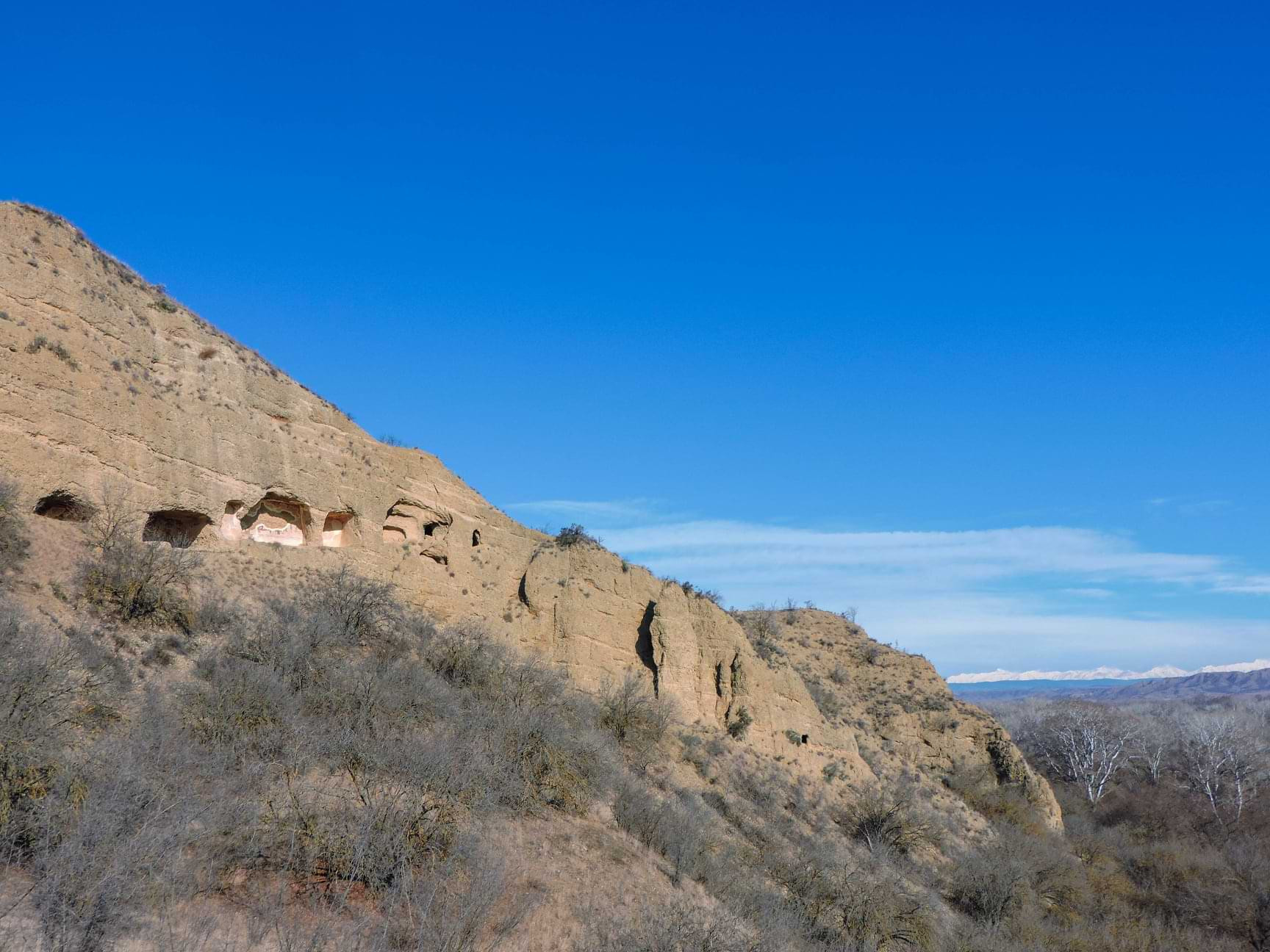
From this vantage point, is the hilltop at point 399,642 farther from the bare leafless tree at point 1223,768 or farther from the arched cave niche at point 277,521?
the bare leafless tree at point 1223,768

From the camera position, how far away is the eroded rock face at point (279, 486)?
1512cm

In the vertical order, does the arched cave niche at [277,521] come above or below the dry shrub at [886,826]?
above

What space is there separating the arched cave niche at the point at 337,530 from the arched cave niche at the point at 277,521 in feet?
2.03

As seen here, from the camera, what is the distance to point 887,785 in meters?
27.4

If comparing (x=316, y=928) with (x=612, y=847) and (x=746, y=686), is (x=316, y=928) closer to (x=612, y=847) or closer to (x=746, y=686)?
(x=612, y=847)

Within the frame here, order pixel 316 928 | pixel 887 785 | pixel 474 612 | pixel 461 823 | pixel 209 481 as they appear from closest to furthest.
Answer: pixel 316 928 → pixel 461 823 → pixel 209 481 → pixel 474 612 → pixel 887 785

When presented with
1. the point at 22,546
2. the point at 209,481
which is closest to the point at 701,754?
the point at 209,481

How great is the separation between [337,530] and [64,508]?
6394 millimetres

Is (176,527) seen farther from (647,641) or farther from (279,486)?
(647,641)

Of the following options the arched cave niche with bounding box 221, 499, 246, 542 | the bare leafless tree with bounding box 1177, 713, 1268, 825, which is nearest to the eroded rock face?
the arched cave niche with bounding box 221, 499, 246, 542

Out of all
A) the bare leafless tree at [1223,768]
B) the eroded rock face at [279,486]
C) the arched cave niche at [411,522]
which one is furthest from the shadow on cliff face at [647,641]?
the bare leafless tree at [1223,768]

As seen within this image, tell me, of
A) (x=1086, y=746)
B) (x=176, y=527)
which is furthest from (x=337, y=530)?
(x=1086, y=746)

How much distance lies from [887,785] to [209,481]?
74.4ft

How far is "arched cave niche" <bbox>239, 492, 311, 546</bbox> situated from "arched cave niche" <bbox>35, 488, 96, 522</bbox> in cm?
357
